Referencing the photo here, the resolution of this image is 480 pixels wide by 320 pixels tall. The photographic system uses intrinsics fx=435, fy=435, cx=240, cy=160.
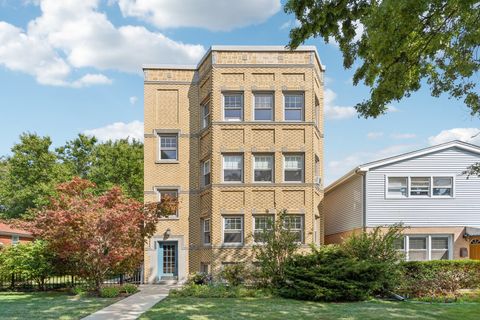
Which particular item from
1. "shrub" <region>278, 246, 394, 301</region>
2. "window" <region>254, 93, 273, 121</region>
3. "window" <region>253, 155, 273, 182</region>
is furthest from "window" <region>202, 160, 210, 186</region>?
"shrub" <region>278, 246, 394, 301</region>

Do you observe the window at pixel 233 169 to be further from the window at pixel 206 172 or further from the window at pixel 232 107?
the window at pixel 232 107

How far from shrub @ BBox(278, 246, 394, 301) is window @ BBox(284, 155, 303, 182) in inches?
218

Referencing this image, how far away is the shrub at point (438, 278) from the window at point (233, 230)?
24.2ft

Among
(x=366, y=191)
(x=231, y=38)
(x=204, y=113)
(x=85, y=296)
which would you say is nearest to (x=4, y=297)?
(x=85, y=296)

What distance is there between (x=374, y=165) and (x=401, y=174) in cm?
142

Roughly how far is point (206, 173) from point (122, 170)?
59.8 ft

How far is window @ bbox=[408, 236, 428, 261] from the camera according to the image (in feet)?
69.0

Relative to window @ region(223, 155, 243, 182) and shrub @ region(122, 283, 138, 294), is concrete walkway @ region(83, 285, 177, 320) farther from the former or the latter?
window @ region(223, 155, 243, 182)

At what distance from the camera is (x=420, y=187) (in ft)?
69.7

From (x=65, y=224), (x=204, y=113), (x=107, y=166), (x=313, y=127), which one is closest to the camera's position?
(x=65, y=224)

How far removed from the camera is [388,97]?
7.88 meters

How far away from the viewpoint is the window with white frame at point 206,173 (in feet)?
70.4

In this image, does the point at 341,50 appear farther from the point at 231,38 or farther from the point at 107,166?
the point at 107,166

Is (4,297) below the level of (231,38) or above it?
below
